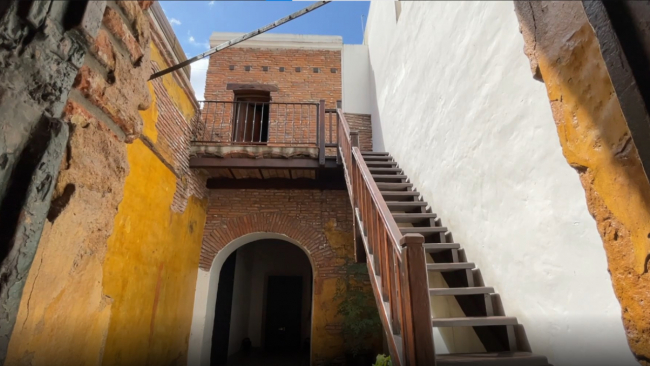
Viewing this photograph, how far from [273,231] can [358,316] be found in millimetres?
1903

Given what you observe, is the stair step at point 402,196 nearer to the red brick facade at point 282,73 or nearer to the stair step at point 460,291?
the stair step at point 460,291

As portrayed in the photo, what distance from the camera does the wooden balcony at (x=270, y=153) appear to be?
4.95 meters

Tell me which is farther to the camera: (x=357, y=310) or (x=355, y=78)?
(x=355, y=78)

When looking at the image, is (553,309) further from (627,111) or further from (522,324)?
(627,111)

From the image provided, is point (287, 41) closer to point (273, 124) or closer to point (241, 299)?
point (273, 124)

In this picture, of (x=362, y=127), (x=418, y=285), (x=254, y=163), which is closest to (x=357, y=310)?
(x=254, y=163)

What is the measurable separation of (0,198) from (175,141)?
3.88m

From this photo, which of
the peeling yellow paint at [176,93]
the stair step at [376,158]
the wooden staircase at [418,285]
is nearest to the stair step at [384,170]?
the stair step at [376,158]

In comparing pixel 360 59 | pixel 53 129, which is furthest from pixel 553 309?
pixel 360 59

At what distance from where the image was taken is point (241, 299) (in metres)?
7.48

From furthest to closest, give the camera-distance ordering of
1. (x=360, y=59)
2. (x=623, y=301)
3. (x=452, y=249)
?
(x=360, y=59) → (x=452, y=249) → (x=623, y=301)

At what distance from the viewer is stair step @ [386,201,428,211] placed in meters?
3.55

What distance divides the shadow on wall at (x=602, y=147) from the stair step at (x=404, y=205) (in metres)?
2.46

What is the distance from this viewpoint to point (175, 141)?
4.31 meters
